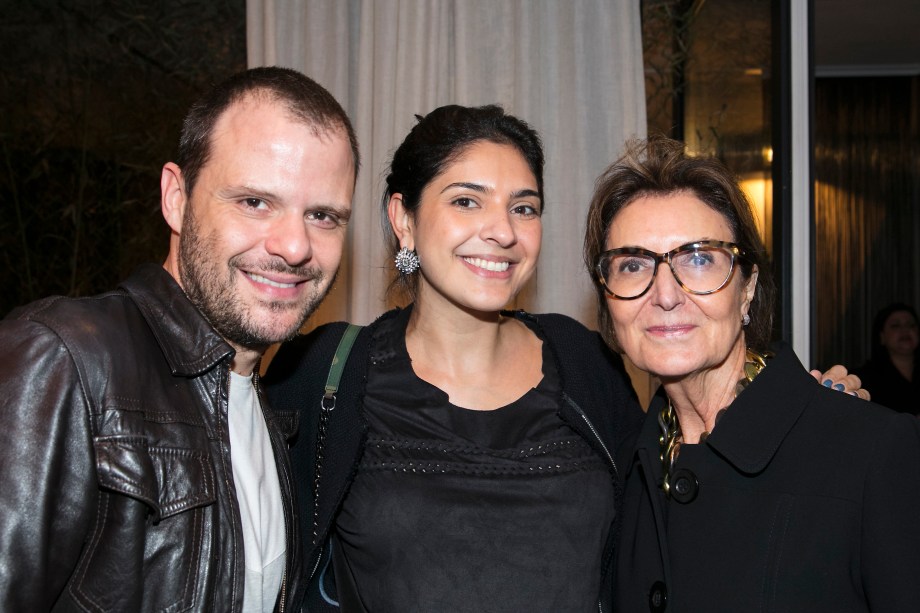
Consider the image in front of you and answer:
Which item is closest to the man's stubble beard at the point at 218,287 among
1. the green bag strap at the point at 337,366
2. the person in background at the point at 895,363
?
the green bag strap at the point at 337,366

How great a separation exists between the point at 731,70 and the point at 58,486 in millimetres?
2922

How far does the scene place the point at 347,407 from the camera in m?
1.86

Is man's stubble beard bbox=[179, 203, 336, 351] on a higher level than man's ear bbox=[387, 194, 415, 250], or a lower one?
lower

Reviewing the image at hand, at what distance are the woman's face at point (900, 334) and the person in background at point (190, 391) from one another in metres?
4.49

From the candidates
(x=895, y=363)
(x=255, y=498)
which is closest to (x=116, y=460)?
(x=255, y=498)

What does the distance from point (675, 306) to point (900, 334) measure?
424 centimetres

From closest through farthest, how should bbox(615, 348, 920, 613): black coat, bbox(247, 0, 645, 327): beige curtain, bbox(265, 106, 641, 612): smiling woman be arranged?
bbox(615, 348, 920, 613): black coat → bbox(265, 106, 641, 612): smiling woman → bbox(247, 0, 645, 327): beige curtain

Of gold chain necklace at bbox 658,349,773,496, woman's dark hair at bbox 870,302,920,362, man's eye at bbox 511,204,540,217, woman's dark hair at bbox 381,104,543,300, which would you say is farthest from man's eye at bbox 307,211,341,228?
woman's dark hair at bbox 870,302,920,362

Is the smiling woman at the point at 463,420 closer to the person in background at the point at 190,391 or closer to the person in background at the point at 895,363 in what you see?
the person in background at the point at 190,391

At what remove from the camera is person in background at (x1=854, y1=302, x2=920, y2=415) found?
15.9 ft

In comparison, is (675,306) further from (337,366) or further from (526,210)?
(337,366)

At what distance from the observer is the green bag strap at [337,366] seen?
188 cm

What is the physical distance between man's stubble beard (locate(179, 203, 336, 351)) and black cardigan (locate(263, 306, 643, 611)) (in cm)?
39

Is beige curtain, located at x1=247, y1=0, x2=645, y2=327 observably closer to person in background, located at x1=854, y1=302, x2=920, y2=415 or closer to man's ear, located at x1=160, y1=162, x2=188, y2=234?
man's ear, located at x1=160, y1=162, x2=188, y2=234
